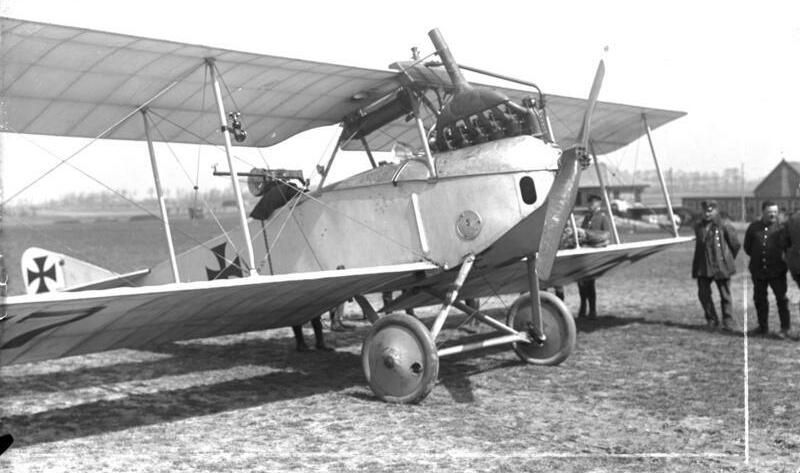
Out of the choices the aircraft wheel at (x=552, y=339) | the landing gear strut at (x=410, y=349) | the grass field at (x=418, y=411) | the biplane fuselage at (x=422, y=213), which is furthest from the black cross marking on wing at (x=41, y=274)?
the aircraft wheel at (x=552, y=339)

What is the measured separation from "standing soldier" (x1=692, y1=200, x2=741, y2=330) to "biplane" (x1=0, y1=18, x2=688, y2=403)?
2.53 meters

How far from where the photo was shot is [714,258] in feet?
33.6

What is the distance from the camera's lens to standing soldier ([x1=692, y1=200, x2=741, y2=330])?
403 inches

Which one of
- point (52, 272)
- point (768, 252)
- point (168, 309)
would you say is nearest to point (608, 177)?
point (768, 252)

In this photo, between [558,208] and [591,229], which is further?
[591,229]

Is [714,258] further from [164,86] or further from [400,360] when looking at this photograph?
[164,86]

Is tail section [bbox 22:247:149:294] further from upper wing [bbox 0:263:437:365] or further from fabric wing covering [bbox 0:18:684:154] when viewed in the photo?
upper wing [bbox 0:263:437:365]

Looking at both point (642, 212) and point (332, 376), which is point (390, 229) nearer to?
point (332, 376)

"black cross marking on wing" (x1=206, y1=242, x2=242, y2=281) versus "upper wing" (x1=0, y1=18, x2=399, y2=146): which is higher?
"upper wing" (x1=0, y1=18, x2=399, y2=146)

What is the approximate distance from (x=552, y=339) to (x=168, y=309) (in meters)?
3.89

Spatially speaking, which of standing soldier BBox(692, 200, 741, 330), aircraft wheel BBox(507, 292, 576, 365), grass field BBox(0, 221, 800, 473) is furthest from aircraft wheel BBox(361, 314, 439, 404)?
standing soldier BBox(692, 200, 741, 330)

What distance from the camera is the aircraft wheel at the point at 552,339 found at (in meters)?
8.04

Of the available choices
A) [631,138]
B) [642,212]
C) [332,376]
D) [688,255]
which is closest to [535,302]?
[332,376]

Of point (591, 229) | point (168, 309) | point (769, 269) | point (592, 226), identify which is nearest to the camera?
point (168, 309)
